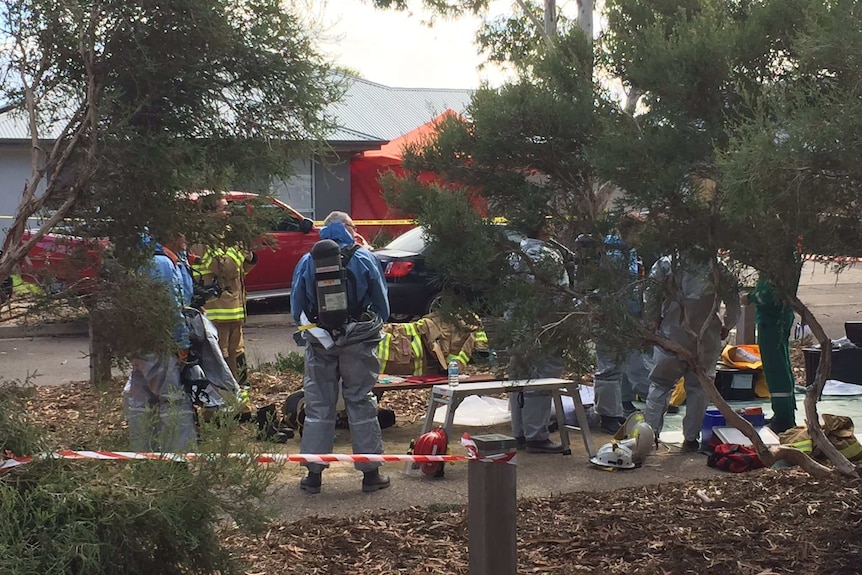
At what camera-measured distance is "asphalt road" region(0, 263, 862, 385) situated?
10859 mm

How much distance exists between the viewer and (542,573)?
182 inches

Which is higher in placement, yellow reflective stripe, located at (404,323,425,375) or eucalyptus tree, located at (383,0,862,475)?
eucalyptus tree, located at (383,0,862,475)

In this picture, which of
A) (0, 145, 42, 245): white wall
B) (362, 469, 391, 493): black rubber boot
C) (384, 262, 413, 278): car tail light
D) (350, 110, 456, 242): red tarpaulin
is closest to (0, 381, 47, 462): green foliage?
(362, 469, 391, 493): black rubber boot

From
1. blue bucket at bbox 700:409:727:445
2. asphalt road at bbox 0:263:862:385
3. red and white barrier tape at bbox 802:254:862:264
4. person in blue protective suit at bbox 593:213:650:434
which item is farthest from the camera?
asphalt road at bbox 0:263:862:385

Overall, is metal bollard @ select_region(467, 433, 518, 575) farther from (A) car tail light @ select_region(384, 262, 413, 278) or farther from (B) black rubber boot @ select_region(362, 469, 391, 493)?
(A) car tail light @ select_region(384, 262, 413, 278)

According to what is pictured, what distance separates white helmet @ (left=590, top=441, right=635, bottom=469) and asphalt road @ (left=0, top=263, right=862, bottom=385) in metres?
2.06

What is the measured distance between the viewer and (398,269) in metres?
13.1

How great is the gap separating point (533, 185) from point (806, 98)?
5.36ft

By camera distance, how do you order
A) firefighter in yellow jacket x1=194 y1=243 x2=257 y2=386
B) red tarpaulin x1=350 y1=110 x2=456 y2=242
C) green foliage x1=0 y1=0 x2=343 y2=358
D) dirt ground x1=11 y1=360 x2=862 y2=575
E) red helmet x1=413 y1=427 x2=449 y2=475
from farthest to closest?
red tarpaulin x1=350 y1=110 x2=456 y2=242 → firefighter in yellow jacket x1=194 y1=243 x2=257 y2=386 → red helmet x1=413 y1=427 x2=449 y2=475 → dirt ground x1=11 y1=360 x2=862 y2=575 → green foliage x1=0 y1=0 x2=343 y2=358

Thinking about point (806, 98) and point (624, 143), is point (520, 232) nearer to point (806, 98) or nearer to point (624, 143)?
point (624, 143)

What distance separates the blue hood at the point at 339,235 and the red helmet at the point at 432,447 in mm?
1375

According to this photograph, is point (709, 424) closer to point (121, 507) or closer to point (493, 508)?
point (493, 508)

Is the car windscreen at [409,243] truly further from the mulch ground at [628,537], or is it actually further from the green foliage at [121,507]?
the green foliage at [121,507]

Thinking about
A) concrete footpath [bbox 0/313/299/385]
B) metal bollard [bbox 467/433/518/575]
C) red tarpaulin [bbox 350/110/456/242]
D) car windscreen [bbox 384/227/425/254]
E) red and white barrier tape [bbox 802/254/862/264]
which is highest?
red tarpaulin [bbox 350/110/456/242]
